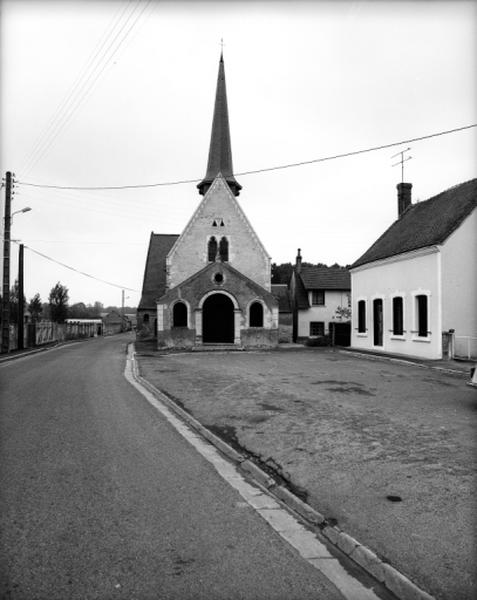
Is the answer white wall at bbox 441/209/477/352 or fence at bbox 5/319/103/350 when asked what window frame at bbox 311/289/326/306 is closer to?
fence at bbox 5/319/103/350

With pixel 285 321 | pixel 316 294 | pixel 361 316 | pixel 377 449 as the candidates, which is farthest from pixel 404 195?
pixel 377 449

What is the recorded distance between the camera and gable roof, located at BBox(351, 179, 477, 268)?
66.4ft

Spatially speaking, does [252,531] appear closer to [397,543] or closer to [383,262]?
[397,543]

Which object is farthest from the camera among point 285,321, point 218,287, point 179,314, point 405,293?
point 285,321

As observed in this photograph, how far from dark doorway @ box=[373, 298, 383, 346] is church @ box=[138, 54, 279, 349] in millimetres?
7454

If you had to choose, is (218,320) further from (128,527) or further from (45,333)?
(128,527)

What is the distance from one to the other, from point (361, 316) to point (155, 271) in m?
21.5

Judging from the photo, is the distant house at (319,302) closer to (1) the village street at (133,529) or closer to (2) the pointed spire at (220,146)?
(2) the pointed spire at (220,146)

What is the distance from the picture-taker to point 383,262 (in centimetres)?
2472

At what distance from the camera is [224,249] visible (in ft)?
114

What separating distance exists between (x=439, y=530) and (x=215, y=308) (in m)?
28.3

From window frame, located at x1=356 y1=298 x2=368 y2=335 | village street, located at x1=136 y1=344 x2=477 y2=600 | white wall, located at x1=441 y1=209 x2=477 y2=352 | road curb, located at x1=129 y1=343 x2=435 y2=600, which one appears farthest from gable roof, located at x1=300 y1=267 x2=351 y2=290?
road curb, located at x1=129 y1=343 x2=435 y2=600

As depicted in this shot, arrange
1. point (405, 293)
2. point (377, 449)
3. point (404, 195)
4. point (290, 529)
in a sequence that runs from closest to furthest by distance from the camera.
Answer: point (290, 529) → point (377, 449) → point (405, 293) → point (404, 195)

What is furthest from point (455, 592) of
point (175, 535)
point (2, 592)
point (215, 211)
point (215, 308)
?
point (215, 211)
